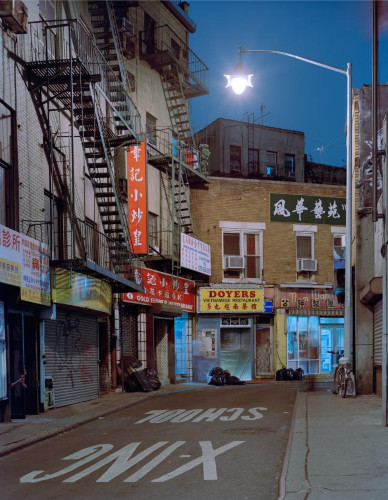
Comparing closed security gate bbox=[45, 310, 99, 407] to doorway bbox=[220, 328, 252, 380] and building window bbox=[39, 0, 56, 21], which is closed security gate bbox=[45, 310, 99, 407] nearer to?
building window bbox=[39, 0, 56, 21]

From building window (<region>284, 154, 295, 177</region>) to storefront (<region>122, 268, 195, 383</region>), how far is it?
606 inches

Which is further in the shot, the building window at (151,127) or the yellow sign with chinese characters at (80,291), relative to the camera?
the building window at (151,127)

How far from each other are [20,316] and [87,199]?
6.00 meters

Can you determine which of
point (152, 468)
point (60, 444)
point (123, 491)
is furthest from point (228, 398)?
point (123, 491)

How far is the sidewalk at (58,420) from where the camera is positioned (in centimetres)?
1134

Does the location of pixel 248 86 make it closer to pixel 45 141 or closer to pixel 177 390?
pixel 45 141

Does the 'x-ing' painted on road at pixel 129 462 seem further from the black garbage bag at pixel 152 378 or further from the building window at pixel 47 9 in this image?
the building window at pixel 47 9

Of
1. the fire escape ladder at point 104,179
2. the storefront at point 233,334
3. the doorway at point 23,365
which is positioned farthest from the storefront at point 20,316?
the storefront at point 233,334

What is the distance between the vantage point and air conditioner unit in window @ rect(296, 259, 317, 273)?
3134 cm

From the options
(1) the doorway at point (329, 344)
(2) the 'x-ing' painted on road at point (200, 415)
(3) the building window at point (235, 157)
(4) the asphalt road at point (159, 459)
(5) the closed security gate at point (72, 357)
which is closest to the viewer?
(4) the asphalt road at point (159, 459)

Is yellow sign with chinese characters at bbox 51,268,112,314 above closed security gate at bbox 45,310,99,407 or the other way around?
above

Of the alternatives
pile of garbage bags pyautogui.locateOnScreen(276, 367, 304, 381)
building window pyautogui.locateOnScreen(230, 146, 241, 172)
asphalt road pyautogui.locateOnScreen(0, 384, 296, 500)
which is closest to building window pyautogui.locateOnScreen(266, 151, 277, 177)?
building window pyautogui.locateOnScreen(230, 146, 241, 172)

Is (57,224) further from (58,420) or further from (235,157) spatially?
(235,157)

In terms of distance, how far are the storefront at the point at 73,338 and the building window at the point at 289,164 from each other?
23.8 m
